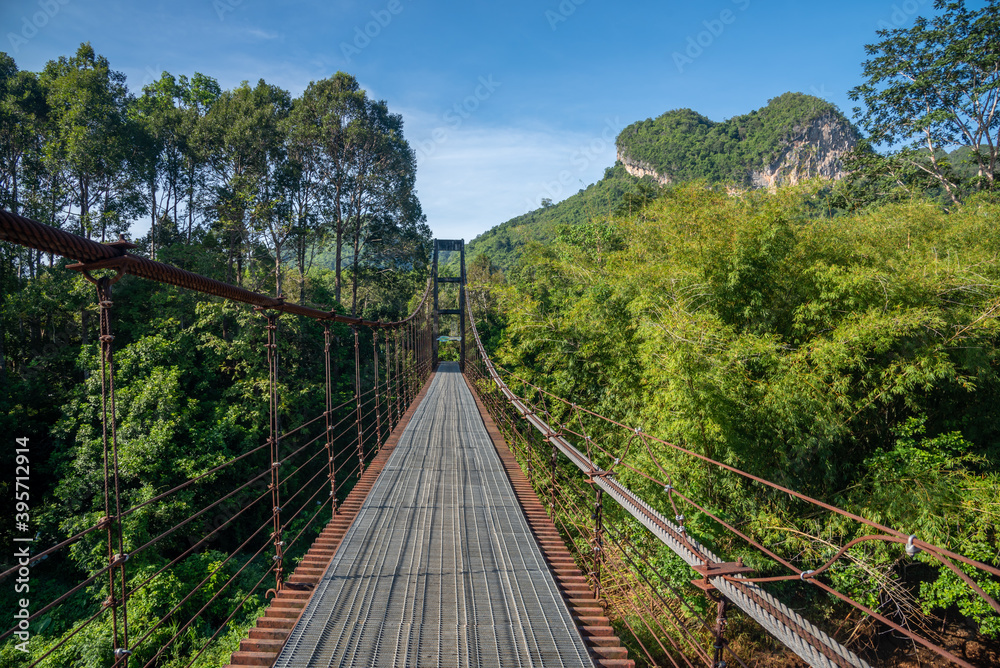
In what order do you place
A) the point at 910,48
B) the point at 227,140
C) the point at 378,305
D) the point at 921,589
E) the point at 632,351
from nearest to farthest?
1. the point at 921,589
2. the point at 632,351
3. the point at 910,48
4. the point at 227,140
5. the point at 378,305

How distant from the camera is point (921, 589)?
16.4ft

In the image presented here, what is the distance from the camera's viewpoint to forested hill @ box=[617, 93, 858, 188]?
28312 mm

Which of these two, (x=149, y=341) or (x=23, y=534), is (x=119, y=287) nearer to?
(x=149, y=341)

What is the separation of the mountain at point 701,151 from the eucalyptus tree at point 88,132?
17893 mm

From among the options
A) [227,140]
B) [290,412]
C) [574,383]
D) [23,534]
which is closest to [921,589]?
[574,383]

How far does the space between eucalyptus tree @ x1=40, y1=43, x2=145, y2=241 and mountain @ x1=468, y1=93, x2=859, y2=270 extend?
1789 centimetres

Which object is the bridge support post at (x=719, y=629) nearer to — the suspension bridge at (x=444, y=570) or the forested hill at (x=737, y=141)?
the suspension bridge at (x=444, y=570)

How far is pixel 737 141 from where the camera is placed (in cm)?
3356

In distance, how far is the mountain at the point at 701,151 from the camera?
28.1 metres

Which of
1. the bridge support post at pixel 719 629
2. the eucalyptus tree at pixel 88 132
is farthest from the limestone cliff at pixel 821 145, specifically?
the bridge support post at pixel 719 629

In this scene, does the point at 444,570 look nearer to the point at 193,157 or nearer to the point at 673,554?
the point at 673,554

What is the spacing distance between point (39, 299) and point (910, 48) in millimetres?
15091

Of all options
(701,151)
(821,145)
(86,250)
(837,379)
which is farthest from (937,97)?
(821,145)

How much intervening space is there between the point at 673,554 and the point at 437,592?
4.82m
